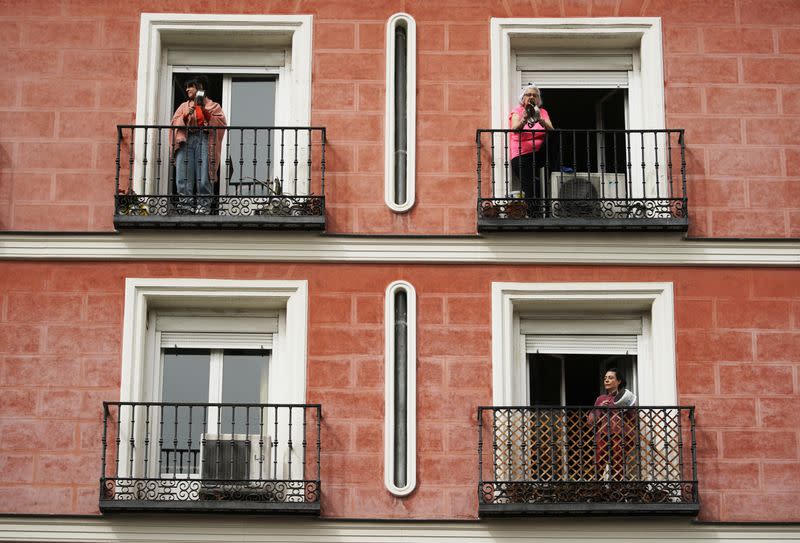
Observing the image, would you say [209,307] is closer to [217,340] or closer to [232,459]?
[217,340]

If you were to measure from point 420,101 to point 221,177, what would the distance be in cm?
237

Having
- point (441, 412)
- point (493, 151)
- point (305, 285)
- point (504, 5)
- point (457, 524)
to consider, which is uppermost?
point (504, 5)

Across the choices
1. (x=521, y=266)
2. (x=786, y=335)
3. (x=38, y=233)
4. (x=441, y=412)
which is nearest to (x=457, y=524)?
(x=441, y=412)

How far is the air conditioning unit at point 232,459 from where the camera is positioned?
59.3 feet

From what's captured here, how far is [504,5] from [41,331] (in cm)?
621

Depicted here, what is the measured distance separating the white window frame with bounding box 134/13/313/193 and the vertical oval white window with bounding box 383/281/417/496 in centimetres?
232

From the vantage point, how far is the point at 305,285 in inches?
735

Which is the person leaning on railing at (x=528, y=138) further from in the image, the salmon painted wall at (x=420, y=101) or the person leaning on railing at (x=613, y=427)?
the person leaning on railing at (x=613, y=427)

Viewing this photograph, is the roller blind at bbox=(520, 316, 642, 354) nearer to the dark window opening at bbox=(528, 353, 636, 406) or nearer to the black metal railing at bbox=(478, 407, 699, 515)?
the dark window opening at bbox=(528, 353, 636, 406)

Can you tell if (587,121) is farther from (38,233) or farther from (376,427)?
(38,233)

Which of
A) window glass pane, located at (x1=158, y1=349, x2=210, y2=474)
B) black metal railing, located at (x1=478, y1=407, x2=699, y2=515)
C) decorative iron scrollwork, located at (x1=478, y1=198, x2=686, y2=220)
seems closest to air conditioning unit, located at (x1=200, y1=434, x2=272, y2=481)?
window glass pane, located at (x1=158, y1=349, x2=210, y2=474)

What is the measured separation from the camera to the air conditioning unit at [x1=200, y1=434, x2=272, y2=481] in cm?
1806

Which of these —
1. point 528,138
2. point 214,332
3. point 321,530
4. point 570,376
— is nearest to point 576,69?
point 528,138

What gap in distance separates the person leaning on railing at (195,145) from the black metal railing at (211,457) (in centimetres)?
244
